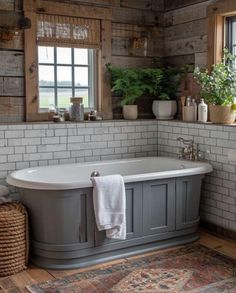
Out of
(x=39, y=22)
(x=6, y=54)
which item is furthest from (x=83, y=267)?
(x=39, y=22)

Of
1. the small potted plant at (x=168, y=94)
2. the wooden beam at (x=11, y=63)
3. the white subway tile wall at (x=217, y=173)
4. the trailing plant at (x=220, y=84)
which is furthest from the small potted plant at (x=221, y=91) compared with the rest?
the wooden beam at (x=11, y=63)

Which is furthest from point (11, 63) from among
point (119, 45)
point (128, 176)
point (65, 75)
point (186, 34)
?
point (186, 34)

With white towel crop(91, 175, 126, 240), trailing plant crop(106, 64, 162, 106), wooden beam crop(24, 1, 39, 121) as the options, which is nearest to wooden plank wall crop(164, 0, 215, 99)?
trailing plant crop(106, 64, 162, 106)

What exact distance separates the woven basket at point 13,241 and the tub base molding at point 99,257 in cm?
17

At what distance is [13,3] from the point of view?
4.40 meters

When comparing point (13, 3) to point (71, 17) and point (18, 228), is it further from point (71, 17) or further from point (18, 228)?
point (18, 228)

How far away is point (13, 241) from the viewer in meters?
3.50

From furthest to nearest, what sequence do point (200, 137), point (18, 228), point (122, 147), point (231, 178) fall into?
point (122, 147), point (200, 137), point (231, 178), point (18, 228)

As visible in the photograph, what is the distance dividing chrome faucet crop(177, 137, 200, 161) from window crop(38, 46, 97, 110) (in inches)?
47.2

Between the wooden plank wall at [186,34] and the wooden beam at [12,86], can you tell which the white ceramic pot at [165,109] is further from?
the wooden beam at [12,86]

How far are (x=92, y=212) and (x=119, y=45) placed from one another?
7.46ft

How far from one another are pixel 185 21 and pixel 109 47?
92 cm

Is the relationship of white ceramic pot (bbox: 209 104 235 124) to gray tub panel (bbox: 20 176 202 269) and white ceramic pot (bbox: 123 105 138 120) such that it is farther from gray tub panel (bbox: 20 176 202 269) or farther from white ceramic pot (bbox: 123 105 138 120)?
white ceramic pot (bbox: 123 105 138 120)

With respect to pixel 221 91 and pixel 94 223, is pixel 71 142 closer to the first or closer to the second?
pixel 94 223
